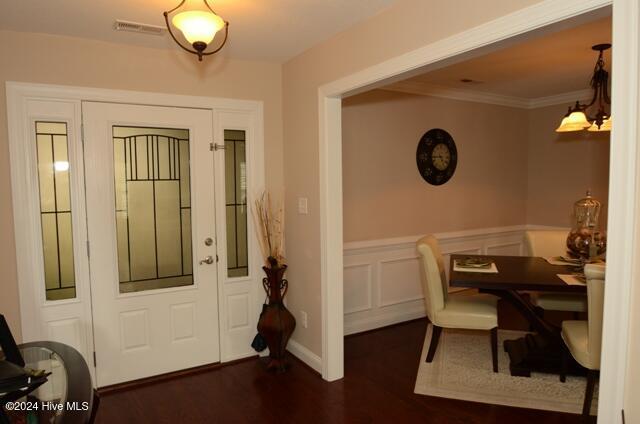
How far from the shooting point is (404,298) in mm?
4602

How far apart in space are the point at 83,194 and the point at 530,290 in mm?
3183

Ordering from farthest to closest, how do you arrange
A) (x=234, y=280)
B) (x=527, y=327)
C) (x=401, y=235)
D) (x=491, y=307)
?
(x=401, y=235) < (x=527, y=327) < (x=234, y=280) < (x=491, y=307)

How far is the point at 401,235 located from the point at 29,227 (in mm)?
3232

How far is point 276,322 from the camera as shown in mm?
3445

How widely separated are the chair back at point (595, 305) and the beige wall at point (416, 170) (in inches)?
86.5

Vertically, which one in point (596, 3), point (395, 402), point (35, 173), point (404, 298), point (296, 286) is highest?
point (596, 3)

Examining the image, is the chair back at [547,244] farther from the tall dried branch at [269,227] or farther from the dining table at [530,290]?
the tall dried branch at [269,227]

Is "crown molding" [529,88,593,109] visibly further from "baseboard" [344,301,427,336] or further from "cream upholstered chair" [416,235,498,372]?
"cream upholstered chair" [416,235,498,372]

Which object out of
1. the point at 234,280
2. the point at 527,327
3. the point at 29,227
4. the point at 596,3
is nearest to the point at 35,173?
the point at 29,227

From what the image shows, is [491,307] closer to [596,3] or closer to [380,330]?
[380,330]

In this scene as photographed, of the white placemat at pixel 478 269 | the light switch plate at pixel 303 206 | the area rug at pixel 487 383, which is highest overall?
the light switch plate at pixel 303 206

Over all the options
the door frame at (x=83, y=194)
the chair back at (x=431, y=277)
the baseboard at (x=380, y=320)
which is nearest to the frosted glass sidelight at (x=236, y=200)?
the door frame at (x=83, y=194)

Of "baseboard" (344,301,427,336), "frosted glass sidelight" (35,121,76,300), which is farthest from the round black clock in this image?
"frosted glass sidelight" (35,121,76,300)

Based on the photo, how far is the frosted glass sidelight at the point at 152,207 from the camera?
3.23 metres
